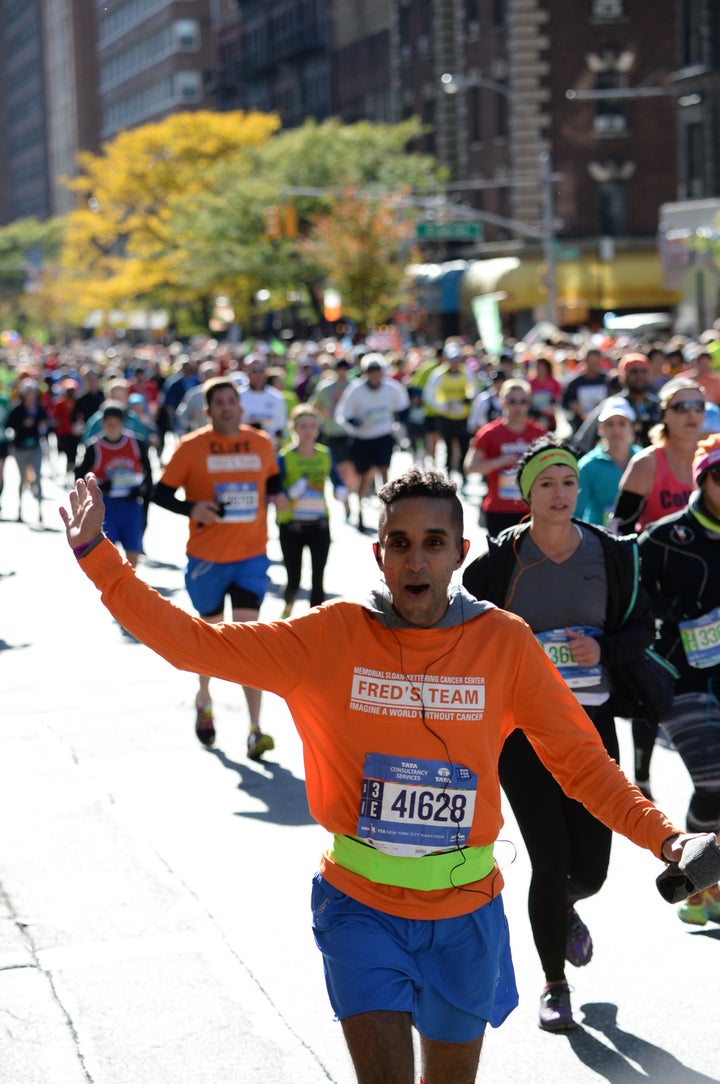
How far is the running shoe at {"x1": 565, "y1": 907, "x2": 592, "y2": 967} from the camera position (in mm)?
5676

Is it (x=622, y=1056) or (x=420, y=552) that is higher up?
(x=420, y=552)

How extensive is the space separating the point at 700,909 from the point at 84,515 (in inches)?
134

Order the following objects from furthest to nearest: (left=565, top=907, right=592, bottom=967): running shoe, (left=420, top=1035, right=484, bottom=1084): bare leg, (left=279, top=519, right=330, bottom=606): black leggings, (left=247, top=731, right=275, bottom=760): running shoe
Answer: (left=279, top=519, right=330, bottom=606): black leggings
(left=247, top=731, right=275, bottom=760): running shoe
(left=565, top=907, right=592, bottom=967): running shoe
(left=420, top=1035, right=484, bottom=1084): bare leg

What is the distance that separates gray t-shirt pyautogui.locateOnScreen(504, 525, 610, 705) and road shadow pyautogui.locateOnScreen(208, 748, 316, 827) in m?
2.44

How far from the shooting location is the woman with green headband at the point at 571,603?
216 inches

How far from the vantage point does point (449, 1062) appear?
3.70 meters

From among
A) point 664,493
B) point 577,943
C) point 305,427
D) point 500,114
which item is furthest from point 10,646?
point 500,114

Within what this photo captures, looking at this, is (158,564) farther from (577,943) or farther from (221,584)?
(577,943)

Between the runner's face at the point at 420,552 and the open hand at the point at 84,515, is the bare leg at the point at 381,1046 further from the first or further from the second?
the open hand at the point at 84,515

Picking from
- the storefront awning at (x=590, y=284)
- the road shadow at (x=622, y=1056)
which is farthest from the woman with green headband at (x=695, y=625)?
the storefront awning at (x=590, y=284)

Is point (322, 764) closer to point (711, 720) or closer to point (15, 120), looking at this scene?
point (711, 720)

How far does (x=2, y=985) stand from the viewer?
5797mm

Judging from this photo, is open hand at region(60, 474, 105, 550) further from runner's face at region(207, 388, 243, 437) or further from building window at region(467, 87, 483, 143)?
building window at region(467, 87, 483, 143)

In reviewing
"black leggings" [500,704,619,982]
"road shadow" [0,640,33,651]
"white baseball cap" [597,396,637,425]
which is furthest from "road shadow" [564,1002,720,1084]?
"road shadow" [0,640,33,651]
